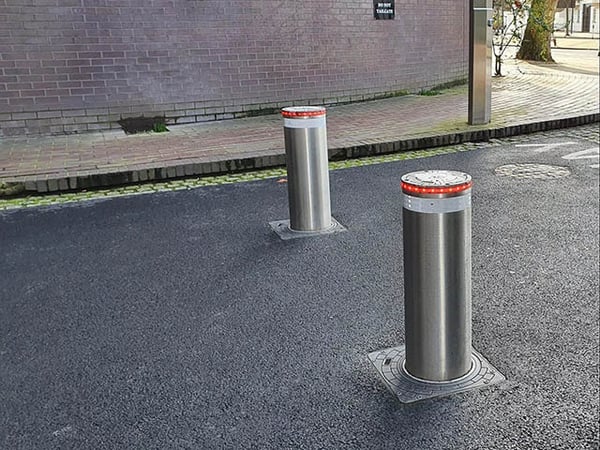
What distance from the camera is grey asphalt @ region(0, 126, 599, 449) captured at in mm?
→ 2641

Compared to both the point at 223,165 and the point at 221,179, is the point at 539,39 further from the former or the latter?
the point at 221,179

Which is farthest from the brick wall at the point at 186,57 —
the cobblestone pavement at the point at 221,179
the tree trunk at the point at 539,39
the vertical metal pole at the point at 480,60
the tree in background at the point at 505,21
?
the tree trunk at the point at 539,39

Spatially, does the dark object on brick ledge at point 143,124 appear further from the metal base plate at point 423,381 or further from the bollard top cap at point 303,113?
the metal base plate at point 423,381

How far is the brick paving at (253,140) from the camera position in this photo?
7.07 m

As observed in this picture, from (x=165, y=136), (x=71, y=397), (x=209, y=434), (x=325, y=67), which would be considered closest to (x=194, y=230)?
(x=71, y=397)

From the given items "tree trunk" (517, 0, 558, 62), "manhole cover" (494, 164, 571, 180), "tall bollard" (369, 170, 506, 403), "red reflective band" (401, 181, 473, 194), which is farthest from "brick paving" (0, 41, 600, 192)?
"tree trunk" (517, 0, 558, 62)

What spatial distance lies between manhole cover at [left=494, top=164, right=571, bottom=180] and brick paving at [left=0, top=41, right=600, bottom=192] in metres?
1.48

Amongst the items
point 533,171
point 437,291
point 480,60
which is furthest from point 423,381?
point 480,60

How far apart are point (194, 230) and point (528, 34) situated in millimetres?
17525

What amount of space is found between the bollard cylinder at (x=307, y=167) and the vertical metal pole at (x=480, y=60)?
431 centimetres

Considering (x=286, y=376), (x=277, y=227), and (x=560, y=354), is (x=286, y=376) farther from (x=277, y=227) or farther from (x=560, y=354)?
(x=277, y=227)

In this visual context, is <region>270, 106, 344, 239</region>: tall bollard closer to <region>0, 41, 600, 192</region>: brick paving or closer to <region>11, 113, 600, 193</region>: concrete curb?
<region>11, 113, 600, 193</region>: concrete curb

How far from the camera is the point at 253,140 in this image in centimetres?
852

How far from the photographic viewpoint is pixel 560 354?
312cm
